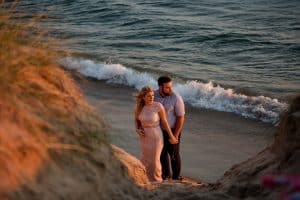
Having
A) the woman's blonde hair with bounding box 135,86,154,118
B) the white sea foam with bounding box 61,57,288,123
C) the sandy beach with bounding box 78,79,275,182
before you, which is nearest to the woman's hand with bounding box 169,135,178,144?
the woman's blonde hair with bounding box 135,86,154,118

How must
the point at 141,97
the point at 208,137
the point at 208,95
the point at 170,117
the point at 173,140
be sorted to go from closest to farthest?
the point at 141,97
the point at 173,140
the point at 170,117
the point at 208,137
the point at 208,95

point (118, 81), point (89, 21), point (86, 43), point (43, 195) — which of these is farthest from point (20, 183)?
point (89, 21)

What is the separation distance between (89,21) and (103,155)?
71.7 ft

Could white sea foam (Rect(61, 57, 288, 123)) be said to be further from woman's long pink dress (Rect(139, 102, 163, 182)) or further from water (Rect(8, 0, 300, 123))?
woman's long pink dress (Rect(139, 102, 163, 182))

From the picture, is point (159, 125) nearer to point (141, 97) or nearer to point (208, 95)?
point (141, 97)

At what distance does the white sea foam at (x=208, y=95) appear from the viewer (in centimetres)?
1371

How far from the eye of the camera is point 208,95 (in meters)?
15.1

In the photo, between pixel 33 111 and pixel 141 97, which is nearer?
pixel 33 111

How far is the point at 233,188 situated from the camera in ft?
22.1

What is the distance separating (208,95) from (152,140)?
6.93 m

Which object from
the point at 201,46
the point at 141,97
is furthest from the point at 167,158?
the point at 201,46

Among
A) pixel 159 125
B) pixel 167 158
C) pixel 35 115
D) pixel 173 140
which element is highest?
pixel 35 115

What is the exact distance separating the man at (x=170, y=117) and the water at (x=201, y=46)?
3.74 meters

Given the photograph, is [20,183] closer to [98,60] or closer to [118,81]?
[118,81]
